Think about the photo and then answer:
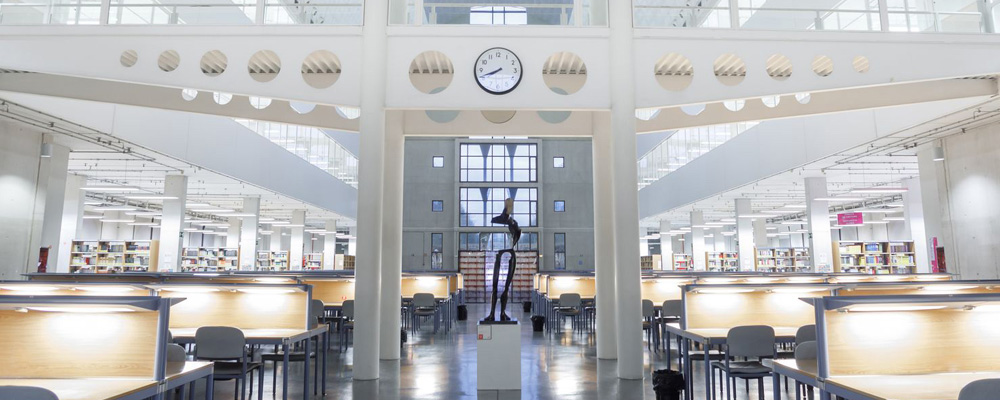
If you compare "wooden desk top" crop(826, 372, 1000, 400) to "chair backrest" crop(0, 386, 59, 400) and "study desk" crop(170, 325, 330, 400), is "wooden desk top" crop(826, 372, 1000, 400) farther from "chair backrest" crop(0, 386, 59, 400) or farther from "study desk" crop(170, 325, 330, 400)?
"study desk" crop(170, 325, 330, 400)

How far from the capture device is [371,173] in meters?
6.66

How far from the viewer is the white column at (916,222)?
619 inches

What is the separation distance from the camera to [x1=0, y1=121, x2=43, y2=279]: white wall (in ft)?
30.8

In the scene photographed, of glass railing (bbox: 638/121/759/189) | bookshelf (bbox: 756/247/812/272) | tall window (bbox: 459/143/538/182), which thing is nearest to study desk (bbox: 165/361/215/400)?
glass railing (bbox: 638/121/759/189)

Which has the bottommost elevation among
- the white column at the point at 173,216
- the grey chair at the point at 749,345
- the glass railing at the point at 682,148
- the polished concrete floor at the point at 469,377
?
the polished concrete floor at the point at 469,377

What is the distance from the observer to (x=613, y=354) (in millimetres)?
7703

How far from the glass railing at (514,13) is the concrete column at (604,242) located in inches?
56.1

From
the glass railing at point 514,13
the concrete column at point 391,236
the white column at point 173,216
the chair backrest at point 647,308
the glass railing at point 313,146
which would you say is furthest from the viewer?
the glass railing at point 313,146

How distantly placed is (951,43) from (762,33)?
2246 millimetres

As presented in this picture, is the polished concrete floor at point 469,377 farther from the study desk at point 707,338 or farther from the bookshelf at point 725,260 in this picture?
Result: the bookshelf at point 725,260

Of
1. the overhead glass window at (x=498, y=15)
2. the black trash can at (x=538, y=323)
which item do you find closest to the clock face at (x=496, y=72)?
the overhead glass window at (x=498, y=15)

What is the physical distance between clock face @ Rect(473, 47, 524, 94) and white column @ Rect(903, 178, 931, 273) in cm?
1406

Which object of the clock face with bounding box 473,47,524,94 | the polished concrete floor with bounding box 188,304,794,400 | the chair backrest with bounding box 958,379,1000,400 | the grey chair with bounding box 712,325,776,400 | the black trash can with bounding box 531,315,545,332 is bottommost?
the polished concrete floor with bounding box 188,304,794,400

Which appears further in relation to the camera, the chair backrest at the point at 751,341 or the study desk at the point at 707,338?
the study desk at the point at 707,338
